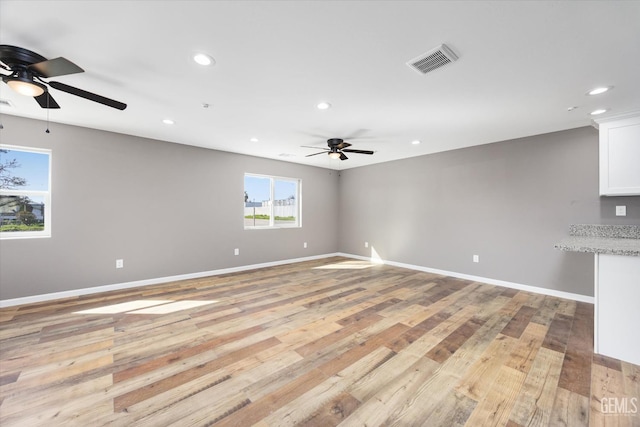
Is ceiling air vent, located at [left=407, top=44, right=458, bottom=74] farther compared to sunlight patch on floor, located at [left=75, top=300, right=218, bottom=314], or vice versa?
sunlight patch on floor, located at [left=75, top=300, right=218, bottom=314]

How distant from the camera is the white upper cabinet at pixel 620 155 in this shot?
9.95ft

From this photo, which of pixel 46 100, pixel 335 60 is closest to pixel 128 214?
pixel 46 100

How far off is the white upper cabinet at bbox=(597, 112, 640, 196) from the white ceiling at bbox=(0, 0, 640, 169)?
0.19 metres

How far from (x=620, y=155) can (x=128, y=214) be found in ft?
22.9

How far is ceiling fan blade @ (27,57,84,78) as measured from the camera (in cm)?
178

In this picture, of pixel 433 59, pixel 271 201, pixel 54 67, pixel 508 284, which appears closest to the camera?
pixel 54 67

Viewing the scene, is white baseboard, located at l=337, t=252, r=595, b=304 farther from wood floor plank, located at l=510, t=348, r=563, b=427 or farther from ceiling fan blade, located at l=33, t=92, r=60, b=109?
ceiling fan blade, located at l=33, t=92, r=60, b=109

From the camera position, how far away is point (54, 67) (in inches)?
72.7

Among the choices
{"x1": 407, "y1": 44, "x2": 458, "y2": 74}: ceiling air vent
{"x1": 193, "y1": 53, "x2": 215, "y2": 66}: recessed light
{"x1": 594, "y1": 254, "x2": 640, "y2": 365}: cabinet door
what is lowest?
{"x1": 594, "y1": 254, "x2": 640, "y2": 365}: cabinet door

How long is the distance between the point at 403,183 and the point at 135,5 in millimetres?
5250

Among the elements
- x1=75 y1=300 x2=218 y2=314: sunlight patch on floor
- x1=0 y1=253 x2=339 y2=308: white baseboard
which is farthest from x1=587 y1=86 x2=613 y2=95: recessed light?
x1=0 y1=253 x2=339 y2=308: white baseboard

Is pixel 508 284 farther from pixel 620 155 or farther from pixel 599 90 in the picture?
pixel 599 90

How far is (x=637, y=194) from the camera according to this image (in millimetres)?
3105

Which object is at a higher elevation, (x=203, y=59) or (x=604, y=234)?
(x=203, y=59)
